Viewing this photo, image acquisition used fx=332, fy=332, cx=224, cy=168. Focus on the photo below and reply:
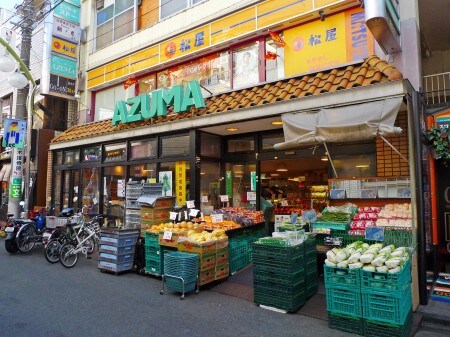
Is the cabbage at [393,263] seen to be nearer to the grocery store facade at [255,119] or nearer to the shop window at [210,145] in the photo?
the grocery store facade at [255,119]

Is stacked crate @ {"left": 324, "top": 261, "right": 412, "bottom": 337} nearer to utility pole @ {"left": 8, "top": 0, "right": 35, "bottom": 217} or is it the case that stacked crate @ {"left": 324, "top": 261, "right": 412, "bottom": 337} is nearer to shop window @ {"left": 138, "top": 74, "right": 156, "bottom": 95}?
shop window @ {"left": 138, "top": 74, "right": 156, "bottom": 95}

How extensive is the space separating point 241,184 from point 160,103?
3.69 meters

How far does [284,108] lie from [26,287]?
23.1ft

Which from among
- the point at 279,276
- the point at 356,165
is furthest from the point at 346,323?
the point at 356,165

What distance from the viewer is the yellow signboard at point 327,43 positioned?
27.3 ft


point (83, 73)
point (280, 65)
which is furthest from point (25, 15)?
point (280, 65)

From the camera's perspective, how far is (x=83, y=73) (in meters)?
15.8

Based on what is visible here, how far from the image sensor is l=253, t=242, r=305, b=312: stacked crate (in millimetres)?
5551

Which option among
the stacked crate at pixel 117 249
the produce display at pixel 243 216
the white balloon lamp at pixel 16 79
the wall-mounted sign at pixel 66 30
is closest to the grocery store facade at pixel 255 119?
the produce display at pixel 243 216

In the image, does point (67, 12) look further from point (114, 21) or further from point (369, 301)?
point (369, 301)

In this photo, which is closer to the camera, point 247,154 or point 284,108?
point 284,108

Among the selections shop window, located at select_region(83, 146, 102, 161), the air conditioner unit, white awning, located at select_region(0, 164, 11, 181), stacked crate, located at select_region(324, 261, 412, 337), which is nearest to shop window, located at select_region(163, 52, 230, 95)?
shop window, located at select_region(83, 146, 102, 161)

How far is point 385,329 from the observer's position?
182 inches

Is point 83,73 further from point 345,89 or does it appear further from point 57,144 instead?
point 345,89
